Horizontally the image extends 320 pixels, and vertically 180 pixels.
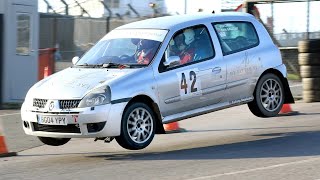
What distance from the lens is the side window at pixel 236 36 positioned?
1107cm

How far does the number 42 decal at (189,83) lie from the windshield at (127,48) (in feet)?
1.81

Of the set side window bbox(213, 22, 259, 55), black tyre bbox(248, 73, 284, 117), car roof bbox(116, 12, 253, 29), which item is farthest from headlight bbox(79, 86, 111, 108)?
black tyre bbox(248, 73, 284, 117)

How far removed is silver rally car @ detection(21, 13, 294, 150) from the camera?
930cm

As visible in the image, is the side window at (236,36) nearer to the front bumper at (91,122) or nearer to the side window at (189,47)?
the side window at (189,47)

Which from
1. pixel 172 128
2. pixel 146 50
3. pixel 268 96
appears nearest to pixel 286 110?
pixel 268 96

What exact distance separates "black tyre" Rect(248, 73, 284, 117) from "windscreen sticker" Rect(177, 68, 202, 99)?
5.11ft

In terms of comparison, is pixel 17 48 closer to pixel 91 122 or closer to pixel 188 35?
pixel 188 35

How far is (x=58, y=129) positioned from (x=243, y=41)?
A: 3.64m

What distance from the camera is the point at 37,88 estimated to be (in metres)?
9.89

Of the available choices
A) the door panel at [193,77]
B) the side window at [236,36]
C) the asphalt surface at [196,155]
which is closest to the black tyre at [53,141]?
the asphalt surface at [196,155]

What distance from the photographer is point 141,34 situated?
10570 mm

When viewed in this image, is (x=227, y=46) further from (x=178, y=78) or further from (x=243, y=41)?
(x=178, y=78)

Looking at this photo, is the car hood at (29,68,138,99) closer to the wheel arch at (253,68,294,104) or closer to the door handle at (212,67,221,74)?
the door handle at (212,67,221,74)

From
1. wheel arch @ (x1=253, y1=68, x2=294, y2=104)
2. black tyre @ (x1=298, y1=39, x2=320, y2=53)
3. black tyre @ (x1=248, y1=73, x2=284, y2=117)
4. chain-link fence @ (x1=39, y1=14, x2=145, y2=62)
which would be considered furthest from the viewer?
chain-link fence @ (x1=39, y1=14, x2=145, y2=62)
